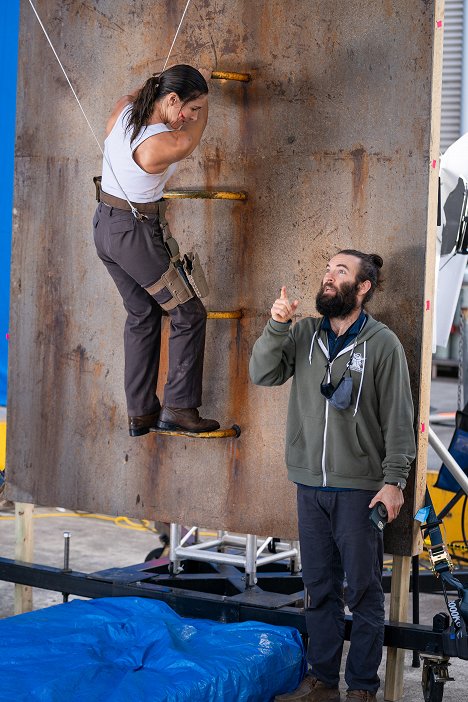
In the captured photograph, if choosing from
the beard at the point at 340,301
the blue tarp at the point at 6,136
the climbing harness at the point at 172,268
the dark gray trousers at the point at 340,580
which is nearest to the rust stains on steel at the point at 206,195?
the climbing harness at the point at 172,268

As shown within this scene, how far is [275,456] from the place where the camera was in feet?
18.1

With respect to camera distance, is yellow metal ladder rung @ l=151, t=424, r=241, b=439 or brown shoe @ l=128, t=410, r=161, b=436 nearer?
yellow metal ladder rung @ l=151, t=424, r=241, b=439

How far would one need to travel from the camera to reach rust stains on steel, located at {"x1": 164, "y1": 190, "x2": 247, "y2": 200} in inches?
215

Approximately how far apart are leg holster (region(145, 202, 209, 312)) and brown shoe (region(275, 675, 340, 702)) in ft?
6.08

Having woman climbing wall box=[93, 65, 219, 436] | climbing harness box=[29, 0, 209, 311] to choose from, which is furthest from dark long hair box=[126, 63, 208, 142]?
climbing harness box=[29, 0, 209, 311]

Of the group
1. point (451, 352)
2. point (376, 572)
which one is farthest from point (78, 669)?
point (451, 352)

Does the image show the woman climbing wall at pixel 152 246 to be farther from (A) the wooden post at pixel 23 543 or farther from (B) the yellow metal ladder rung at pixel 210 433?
(A) the wooden post at pixel 23 543

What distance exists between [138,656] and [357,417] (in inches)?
57.0

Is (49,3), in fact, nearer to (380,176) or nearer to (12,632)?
(380,176)

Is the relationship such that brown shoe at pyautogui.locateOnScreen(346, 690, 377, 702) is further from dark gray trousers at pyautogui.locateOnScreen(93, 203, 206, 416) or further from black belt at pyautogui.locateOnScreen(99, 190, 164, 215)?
black belt at pyautogui.locateOnScreen(99, 190, 164, 215)

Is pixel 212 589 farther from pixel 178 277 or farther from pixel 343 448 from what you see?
pixel 178 277

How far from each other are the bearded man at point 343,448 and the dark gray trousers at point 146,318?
54 cm

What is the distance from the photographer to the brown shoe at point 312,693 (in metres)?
4.90

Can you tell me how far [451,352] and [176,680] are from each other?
15253 mm
